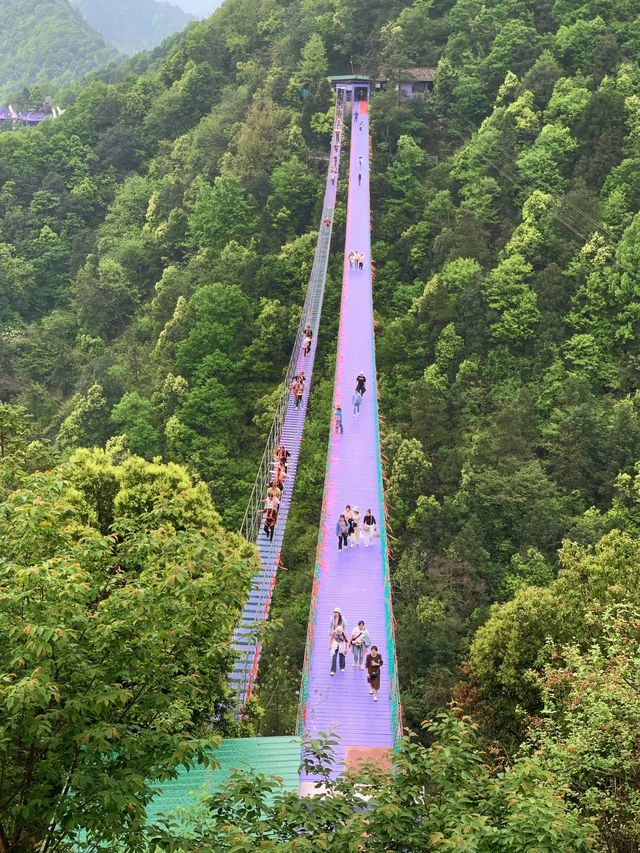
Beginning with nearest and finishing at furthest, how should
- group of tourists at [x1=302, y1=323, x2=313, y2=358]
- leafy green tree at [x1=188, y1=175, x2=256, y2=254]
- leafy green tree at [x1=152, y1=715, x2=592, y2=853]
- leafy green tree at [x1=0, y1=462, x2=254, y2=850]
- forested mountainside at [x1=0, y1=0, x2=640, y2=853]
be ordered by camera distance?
leafy green tree at [x1=152, y1=715, x2=592, y2=853] < leafy green tree at [x1=0, y1=462, x2=254, y2=850] < forested mountainside at [x1=0, y1=0, x2=640, y2=853] < group of tourists at [x1=302, y1=323, x2=313, y2=358] < leafy green tree at [x1=188, y1=175, x2=256, y2=254]

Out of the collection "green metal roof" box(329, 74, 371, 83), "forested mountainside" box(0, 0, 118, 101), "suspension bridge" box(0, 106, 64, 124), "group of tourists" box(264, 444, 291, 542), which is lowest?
"group of tourists" box(264, 444, 291, 542)

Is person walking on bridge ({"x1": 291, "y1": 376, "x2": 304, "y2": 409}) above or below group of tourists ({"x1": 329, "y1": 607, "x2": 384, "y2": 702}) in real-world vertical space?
above

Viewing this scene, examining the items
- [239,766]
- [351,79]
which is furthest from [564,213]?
[239,766]

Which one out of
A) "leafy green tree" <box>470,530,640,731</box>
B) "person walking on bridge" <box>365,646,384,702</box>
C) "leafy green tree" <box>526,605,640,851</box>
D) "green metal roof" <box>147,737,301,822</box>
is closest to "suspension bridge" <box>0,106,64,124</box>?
"leafy green tree" <box>470,530,640,731</box>

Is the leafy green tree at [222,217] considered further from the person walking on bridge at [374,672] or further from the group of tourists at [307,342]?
the person walking on bridge at [374,672]

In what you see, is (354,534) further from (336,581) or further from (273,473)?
(273,473)

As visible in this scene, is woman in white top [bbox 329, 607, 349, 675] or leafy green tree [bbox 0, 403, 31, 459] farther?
Answer: leafy green tree [bbox 0, 403, 31, 459]

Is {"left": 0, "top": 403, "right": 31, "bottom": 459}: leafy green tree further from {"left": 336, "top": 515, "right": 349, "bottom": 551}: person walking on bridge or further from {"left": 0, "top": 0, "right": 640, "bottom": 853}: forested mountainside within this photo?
{"left": 336, "top": 515, "right": 349, "bottom": 551}: person walking on bridge

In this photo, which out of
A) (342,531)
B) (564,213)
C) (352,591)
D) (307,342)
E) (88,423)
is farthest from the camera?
(564,213)

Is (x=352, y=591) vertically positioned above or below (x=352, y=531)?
below
